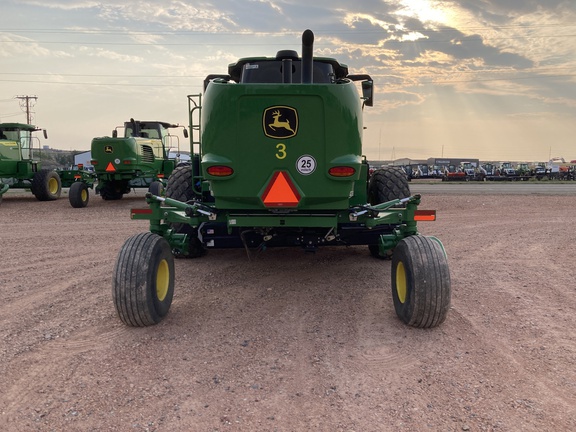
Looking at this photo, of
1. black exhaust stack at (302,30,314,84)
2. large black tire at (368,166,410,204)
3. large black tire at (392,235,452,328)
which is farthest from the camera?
large black tire at (368,166,410,204)

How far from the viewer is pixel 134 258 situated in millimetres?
4250

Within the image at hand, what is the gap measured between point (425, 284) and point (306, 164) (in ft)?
5.07

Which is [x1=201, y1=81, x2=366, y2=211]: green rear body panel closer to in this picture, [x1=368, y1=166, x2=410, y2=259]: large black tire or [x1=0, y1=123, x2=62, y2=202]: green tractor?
[x1=368, y1=166, x2=410, y2=259]: large black tire

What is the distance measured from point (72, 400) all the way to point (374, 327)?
2594mm

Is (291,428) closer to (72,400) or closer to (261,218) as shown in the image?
(72,400)

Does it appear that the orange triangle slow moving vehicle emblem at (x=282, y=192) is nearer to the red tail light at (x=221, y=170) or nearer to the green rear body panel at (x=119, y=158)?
the red tail light at (x=221, y=170)

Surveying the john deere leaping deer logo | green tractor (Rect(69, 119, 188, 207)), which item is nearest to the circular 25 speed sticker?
the john deere leaping deer logo

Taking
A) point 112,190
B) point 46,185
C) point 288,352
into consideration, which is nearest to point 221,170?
point 288,352

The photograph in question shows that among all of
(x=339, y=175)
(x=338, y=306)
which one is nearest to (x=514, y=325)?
(x=338, y=306)

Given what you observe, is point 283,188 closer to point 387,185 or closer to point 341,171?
point 341,171

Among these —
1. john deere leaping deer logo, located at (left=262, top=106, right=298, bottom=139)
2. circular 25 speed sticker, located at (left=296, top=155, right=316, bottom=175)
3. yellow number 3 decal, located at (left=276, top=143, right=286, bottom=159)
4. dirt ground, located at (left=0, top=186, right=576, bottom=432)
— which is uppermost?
john deere leaping deer logo, located at (left=262, top=106, right=298, bottom=139)

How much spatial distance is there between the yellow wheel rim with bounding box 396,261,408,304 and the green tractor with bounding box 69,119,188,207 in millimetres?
10786

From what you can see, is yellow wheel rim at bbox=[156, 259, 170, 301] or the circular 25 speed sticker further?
yellow wheel rim at bbox=[156, 259, 170, 301]

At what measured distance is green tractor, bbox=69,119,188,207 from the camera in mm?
15484
